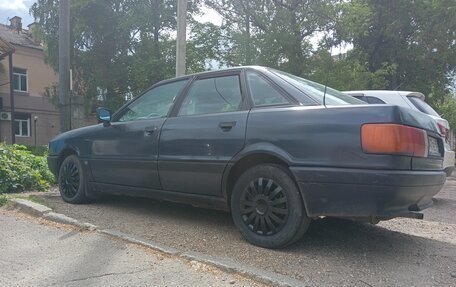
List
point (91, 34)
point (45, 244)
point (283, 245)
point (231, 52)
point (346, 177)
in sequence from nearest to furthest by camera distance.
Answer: point (346, 177), point (283, 245), point (45, 244), point (231, 52), point (91, 34)

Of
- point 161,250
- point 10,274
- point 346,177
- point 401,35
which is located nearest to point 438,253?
point 346,177

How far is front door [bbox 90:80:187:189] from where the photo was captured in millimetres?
4773

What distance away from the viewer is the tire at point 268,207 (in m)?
3.60

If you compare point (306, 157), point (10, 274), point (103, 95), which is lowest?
point (10, 274)

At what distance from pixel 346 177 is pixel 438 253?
1366mm

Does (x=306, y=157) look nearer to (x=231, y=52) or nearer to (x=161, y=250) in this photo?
(x=161, y=250)

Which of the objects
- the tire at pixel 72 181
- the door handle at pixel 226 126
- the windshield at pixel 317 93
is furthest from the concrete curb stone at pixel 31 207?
the windshield at pixel 317 93

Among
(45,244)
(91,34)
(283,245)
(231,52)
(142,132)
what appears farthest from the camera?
(91,34)

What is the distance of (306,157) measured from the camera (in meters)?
3.53

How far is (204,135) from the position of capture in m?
4.24

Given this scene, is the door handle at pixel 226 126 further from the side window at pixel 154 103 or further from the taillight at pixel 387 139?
the taillight at pixel 387 139

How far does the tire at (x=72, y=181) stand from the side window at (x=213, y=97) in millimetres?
1944

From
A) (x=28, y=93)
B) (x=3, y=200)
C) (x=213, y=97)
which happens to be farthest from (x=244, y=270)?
(x=28, y=93)

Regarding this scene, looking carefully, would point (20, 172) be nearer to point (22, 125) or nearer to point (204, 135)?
point (204, 135)
